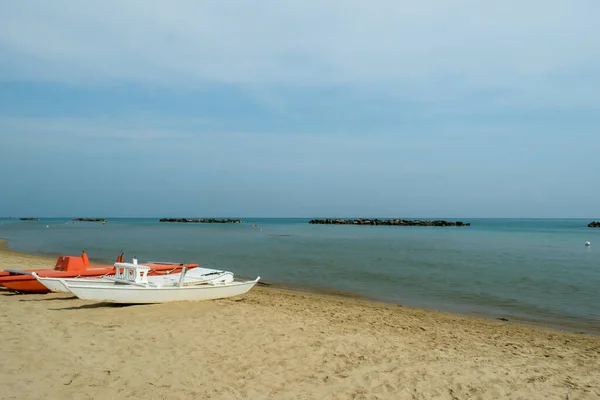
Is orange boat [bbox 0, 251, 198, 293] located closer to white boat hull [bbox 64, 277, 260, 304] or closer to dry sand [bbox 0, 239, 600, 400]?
dry sand [bbox 0, 239, 600, 400]

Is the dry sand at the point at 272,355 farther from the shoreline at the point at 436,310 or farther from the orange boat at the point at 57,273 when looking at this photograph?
the orange boat at the point at 57,273

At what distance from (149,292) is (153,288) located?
0.15m

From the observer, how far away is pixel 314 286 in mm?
18219

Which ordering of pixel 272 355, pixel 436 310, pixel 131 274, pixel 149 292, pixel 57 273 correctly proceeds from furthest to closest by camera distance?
pixel 436 310, pixel 57 273, pixel 131 274, pixel 149 292, pixel 272 355

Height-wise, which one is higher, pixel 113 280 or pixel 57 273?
pixel 57 273

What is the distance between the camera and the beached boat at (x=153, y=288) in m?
11.3

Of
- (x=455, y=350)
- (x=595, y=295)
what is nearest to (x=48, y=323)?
(x=455, y=350)

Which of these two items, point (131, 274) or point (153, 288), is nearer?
point (153, 288)

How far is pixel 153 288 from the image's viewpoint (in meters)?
11.8

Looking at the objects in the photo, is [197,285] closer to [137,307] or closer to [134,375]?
[137,307]

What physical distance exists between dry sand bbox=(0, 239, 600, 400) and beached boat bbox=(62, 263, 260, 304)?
316 mm

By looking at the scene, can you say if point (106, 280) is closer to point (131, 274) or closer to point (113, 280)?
point (113, 280)

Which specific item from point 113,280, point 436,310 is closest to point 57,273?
point 113,280

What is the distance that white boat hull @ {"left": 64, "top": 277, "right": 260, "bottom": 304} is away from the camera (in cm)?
1126
